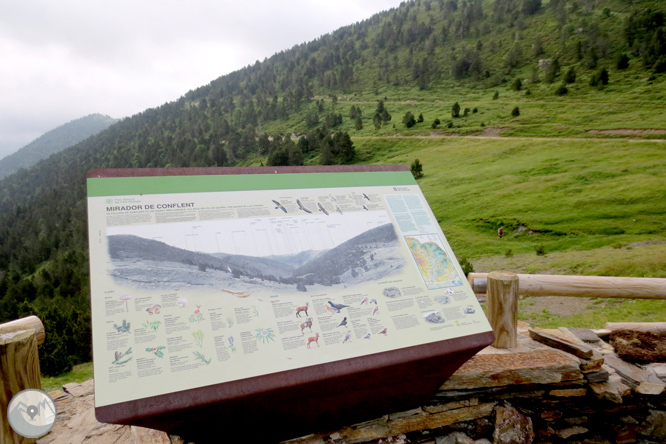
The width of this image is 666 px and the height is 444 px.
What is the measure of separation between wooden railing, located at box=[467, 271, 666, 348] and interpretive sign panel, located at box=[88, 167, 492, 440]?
0.93 metres

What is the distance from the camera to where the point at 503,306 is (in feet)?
11.7

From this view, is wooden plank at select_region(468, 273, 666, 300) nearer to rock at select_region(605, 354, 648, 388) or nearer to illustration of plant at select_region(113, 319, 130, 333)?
rock at select_region(605, 354, 648, 388)

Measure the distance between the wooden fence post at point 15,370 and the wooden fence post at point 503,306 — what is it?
3.51 metres

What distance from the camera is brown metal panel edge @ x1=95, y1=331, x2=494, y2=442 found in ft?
6.36

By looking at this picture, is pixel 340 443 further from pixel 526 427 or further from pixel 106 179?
pixel 106 179

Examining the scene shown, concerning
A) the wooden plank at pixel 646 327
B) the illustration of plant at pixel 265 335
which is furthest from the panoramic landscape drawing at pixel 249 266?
the wooden plank at pixel 646 327

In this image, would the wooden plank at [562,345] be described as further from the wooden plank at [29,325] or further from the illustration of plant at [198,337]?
the wooden plank at [29,325]

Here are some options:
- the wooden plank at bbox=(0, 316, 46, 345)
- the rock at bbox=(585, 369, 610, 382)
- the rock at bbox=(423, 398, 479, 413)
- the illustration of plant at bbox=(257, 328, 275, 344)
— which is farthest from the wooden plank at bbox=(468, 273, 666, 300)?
the wooden plank at bbox=(0, 316, 46, 345)

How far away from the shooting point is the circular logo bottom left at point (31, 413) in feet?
7.36

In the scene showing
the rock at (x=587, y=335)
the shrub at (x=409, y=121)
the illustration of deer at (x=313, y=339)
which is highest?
the shrub at (x=409, y=121)

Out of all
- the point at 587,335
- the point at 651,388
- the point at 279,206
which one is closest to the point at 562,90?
the point at 587,335

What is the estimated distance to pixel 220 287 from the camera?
86.8 inches

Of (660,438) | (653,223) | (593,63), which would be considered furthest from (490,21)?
(660,438)

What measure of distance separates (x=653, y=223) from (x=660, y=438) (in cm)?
1555
